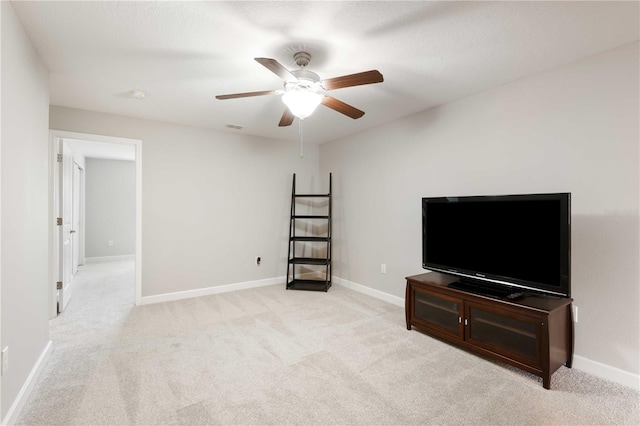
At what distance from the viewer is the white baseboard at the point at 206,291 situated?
12.8 feet

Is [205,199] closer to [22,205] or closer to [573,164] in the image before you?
[22,205]

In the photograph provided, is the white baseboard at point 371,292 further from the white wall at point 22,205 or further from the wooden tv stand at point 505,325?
the white wall at point 22,205

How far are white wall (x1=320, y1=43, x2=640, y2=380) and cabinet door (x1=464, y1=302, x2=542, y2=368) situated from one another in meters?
0.51

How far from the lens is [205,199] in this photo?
4281 millimetres

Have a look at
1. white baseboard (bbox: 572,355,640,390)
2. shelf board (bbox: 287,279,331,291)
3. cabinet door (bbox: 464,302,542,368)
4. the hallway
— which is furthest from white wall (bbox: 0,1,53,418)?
white baseboard (bbox: 572,355,640,390)

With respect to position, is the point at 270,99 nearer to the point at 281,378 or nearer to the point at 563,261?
the point at 281,378

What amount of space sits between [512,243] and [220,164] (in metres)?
3.64

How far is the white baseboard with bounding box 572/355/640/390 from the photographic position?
6.77 feet

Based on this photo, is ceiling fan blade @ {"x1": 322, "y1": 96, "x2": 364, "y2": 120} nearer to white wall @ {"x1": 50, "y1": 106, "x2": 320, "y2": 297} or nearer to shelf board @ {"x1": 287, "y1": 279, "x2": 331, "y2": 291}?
white wall @ {"x1": 50, "y1": 106, "x2": 320, "y2": 297}

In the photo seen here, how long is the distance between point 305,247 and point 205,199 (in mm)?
1799

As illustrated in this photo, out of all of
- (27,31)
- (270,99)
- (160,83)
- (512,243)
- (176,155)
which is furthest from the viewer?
(176,155)

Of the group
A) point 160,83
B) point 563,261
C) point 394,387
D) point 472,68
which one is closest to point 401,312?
point 394,387

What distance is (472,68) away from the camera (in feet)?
8.04

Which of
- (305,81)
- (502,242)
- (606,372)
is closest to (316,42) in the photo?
(305,81)
